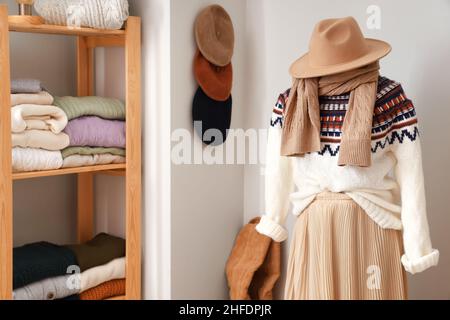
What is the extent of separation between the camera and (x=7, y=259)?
2115 mm

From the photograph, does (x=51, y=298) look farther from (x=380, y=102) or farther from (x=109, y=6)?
(x=380, y=102)

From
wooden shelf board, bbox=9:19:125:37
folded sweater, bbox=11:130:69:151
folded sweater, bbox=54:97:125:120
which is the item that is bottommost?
folded sweater, bbox=11:130:69:151

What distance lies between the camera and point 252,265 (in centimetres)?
269

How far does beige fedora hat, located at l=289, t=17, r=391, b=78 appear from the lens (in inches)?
79.9

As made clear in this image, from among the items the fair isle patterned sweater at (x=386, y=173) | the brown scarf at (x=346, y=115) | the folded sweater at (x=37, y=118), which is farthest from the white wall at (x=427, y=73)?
the folded sweater at (x=37, y=118)

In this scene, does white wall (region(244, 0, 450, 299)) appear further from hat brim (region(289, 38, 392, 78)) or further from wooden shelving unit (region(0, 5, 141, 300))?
wooden shelving unit (region(0, 5, 141, 300))

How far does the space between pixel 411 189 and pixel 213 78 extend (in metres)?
0.95

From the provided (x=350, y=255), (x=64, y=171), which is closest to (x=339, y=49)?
(x=350, y=255)

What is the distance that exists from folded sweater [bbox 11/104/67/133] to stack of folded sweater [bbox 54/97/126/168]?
5 cm

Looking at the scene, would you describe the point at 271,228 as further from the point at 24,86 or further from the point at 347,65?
the point at 24,86

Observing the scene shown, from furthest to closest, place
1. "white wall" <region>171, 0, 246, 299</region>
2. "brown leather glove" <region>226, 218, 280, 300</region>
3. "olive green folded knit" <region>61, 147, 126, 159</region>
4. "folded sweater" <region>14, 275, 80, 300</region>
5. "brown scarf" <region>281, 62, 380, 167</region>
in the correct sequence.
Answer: "brown leather glove" <region>226, 218, 280, 300</region>
"white wall" <region>171, 0, 246, 299</region>
"olive green folded knit" <region>61, 147, 126, 159</region>
"folded sweater" <region>14, 275, 80, 300</region>
"brown scarf" <region>281, 62, 380, 167</region>

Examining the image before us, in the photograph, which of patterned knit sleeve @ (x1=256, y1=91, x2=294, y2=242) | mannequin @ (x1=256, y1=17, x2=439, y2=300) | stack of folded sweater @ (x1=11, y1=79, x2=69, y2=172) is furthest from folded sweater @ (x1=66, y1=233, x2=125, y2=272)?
mannequin @ (x1=256, y1=17, x2=439, y2=300)

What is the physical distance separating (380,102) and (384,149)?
15 cm
